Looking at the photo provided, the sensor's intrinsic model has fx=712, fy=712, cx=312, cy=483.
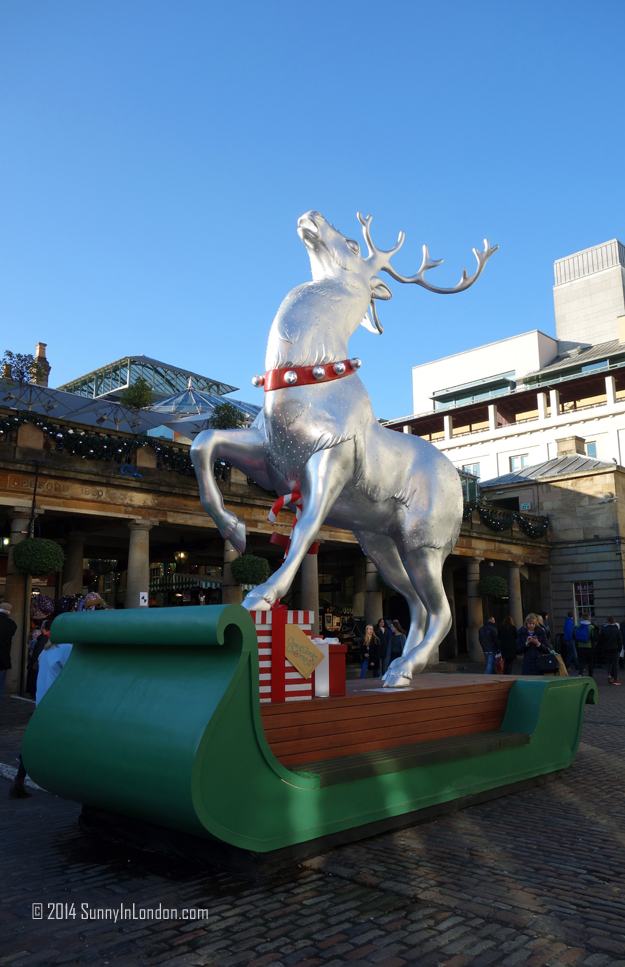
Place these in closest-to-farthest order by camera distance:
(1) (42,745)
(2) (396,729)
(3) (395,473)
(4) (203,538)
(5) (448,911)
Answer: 1. (5) (448,911)
2. (1) (42,745)
3. (2) (396,729)
4. (3) (395,473)
5. (4) (203,538)

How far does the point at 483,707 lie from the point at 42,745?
3410 millimetres

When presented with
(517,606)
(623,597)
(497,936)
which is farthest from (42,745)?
(623,597)

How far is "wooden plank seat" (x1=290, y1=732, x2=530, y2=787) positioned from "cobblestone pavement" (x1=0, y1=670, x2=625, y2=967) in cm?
42

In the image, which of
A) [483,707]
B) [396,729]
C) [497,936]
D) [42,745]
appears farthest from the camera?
[483,707]

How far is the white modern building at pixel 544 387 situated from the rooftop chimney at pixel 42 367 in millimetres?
27271

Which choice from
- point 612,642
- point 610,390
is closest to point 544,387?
point 610,390

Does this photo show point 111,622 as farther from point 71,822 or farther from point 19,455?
point 19,455

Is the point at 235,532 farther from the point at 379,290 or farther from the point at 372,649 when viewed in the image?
the point at 372,649

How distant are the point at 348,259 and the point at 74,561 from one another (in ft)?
48.2

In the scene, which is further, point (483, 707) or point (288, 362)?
point (483, 707)

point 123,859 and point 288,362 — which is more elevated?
point 288,362

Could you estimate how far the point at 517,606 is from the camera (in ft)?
90.0

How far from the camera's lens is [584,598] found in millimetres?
29281

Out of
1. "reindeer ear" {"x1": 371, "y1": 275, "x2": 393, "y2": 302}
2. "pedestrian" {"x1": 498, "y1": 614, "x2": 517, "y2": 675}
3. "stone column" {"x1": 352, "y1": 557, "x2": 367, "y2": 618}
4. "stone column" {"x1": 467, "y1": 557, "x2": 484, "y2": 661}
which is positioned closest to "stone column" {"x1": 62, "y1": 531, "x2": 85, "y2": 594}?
"stone column" {"x1": 352, "y1": 557, "x2": 367, "y2": 618}
